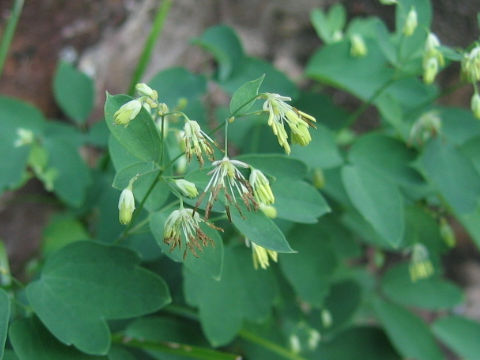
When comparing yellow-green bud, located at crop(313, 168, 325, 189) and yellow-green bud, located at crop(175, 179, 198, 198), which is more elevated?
yellow-green bud, located at crop(175, 179, 198, 198)

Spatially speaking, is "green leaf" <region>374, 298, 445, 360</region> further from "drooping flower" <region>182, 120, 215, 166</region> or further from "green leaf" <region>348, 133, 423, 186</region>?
"drooping flower" <region>182, 120, 215, 166</region>

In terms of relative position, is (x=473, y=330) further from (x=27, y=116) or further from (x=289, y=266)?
(x=27, y=116)

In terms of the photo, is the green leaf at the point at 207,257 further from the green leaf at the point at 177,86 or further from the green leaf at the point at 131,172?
the green leaf at the point at 177,86

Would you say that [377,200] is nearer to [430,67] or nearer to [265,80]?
[430,67]

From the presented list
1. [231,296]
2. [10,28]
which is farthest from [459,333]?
[10,28]

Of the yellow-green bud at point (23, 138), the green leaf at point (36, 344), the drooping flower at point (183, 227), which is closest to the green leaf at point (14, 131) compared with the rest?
the yellow-green bud at point (23, 138)

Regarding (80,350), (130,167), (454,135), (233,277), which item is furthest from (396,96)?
(80,350)

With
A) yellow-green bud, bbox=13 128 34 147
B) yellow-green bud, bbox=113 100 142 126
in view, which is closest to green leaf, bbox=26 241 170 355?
yellow-green bud, bbox=113 100 142 126
